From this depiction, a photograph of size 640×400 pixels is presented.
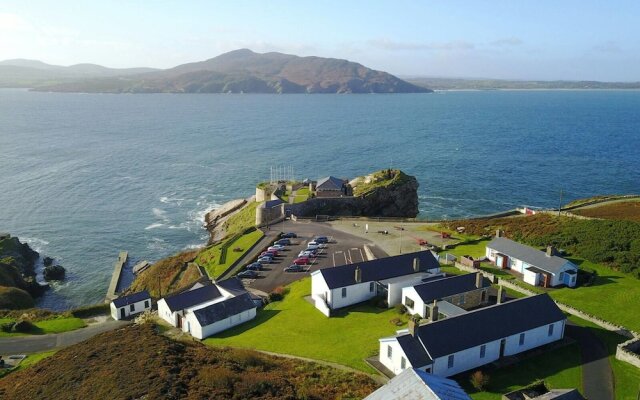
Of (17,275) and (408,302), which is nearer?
(408,302)

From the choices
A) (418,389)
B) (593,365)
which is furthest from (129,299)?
(593,365)

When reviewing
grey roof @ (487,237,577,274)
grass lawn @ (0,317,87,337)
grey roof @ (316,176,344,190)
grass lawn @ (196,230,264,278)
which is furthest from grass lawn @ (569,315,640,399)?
grey roof @ (316,176,344,190)

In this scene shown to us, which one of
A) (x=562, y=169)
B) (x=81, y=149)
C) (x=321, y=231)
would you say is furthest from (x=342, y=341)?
(x=81, y=149)

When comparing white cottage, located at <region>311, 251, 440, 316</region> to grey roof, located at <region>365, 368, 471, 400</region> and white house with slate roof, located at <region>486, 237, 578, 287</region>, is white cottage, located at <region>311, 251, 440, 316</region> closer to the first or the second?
white house with slate roof, located at <region>486, 237, 578, 287</region>

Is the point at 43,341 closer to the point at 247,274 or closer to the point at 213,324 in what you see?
the point at 213,324

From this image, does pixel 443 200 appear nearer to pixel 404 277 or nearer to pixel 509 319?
pixel 404 277

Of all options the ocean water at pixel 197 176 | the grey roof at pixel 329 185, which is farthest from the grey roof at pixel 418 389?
the grey roof at pixel 329 185
